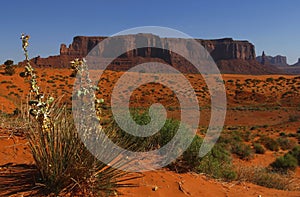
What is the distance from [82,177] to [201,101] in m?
38.9

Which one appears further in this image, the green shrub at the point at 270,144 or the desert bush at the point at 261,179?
the green shrub at the point at 270,144

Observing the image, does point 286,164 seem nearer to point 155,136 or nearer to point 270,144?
point 270,144

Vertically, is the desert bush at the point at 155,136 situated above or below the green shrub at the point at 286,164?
above

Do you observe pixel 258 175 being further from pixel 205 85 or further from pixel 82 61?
pixel 205 85

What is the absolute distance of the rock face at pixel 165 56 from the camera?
103125 mm

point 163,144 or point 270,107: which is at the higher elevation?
point 163,144

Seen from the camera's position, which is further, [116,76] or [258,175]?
[116,76]

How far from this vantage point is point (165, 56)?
114 metres

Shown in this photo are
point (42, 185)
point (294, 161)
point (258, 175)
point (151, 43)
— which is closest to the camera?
point (42, 185)

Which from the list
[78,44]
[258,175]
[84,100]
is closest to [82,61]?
[84,100]

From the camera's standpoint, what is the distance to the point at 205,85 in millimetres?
50438

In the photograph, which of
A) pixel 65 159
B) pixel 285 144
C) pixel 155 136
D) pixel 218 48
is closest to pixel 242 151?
pixel 285 144

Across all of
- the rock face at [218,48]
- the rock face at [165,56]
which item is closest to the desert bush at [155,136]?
the rock face at [165,56]

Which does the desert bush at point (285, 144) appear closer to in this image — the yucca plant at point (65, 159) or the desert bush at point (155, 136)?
the desert bush at point (155, 136)
